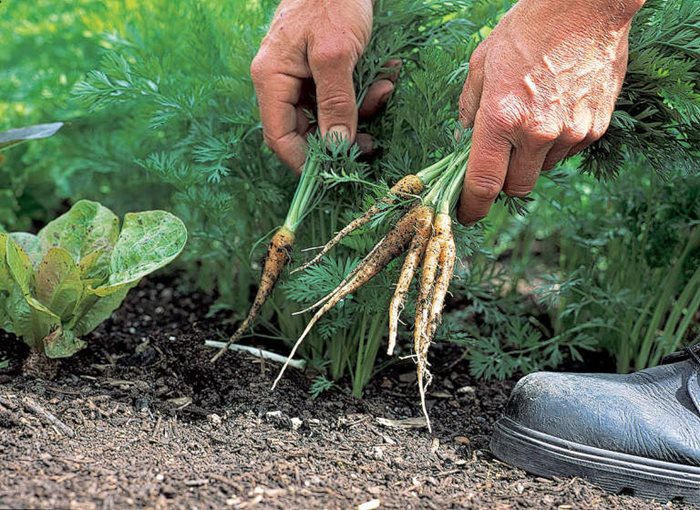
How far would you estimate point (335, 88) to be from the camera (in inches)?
73.4

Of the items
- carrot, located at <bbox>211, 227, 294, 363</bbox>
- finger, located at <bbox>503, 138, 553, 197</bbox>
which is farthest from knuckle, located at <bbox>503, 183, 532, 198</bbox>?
carrot, located at <bbox>211, 227, 294, 363</bbox>

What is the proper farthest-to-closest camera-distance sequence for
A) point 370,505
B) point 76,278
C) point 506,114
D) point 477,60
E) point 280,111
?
point 280,111 < point 76,278 < point 477,60 < point 506,114 < point 370,505

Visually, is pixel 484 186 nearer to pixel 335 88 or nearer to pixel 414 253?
pixel 414 253

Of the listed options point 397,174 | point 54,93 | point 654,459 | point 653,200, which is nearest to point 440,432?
point 654,459

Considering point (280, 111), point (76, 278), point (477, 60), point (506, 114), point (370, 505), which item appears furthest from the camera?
point (280, 111)

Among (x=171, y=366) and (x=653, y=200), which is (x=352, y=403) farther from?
(x=653, y=200)

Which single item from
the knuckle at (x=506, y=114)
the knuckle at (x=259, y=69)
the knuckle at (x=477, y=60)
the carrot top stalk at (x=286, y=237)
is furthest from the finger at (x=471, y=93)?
the knuckle at (x=259, y=69)

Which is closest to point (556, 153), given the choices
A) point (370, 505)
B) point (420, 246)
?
point (420, 246)

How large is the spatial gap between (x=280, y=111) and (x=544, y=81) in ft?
2.08

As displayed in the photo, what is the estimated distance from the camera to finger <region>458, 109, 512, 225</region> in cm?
161

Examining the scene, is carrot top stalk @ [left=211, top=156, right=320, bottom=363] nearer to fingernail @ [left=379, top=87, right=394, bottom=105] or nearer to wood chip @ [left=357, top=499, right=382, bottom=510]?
fingernail @ [left=379, top=87, right=394, bottom=105]

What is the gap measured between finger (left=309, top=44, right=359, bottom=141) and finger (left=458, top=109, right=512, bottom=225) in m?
0.35

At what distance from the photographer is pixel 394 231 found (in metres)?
1.72

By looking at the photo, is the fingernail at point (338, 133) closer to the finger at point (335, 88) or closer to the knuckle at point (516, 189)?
the finger at point (335, 88)
